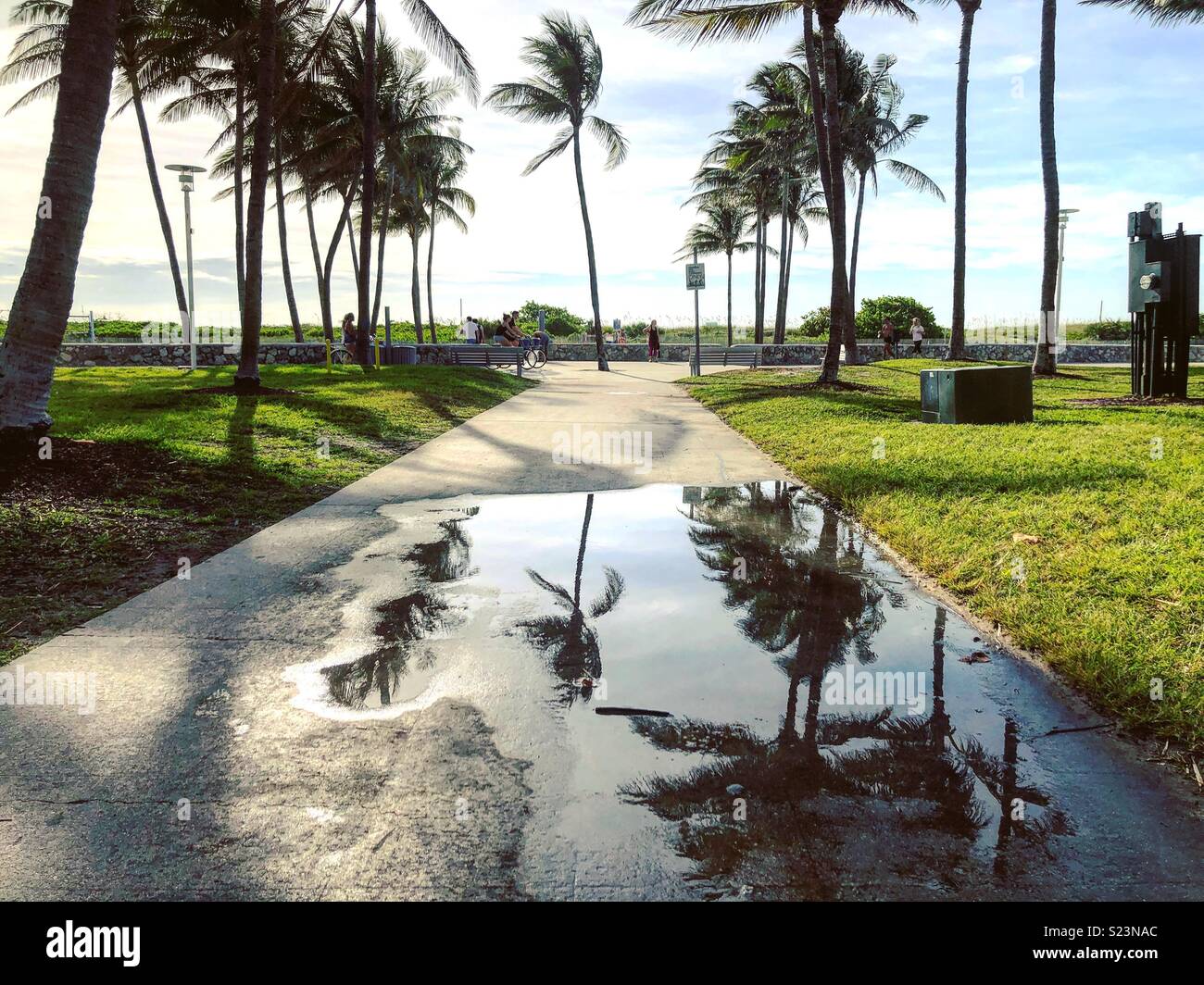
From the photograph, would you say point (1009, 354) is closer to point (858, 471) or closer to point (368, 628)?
point (858, 471)

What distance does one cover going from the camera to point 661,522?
23.9 ft

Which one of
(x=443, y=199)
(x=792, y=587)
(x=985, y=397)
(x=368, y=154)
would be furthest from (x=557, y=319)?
(x=792, y=587)

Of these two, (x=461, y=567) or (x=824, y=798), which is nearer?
(x=824, y=798)

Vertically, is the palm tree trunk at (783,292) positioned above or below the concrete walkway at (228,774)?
above

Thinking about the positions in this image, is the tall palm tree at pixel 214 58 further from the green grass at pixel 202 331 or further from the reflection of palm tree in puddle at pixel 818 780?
the reflection of palm tree in puddle at pixel 818 780

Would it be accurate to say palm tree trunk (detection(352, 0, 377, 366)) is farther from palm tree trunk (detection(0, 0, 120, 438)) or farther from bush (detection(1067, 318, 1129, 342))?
bush (detection(1067, 318, 1129, 342))

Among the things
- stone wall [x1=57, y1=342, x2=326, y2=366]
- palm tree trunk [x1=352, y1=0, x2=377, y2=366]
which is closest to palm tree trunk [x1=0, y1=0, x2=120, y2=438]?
palm tree trunk [x1=352, y1=0, x2=377, y2=366]

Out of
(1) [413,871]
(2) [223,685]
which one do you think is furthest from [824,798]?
(2) [223,685]

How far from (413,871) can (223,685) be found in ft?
5.68

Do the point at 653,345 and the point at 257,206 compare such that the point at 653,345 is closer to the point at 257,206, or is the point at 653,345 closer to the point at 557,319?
the point at 557,319

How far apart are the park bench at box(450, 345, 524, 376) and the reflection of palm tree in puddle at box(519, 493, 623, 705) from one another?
2417 cm

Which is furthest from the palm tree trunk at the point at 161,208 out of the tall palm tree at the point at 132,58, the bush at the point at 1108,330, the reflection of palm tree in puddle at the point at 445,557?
the bush at the point at 1108,330

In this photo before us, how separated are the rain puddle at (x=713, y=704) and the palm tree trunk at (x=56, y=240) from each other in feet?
14.0

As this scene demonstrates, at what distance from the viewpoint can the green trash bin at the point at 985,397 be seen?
11969 mm
